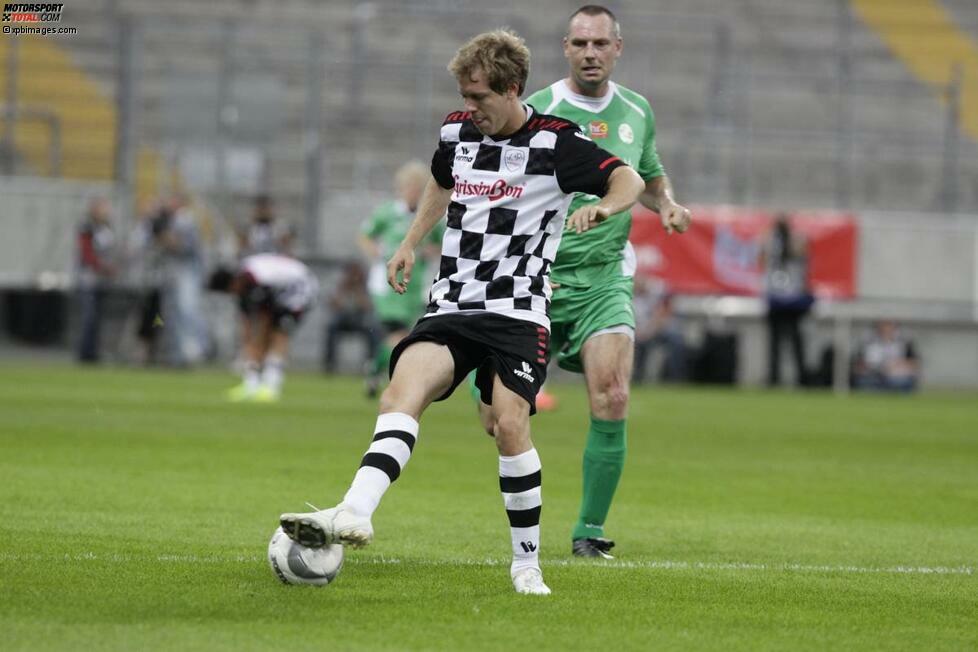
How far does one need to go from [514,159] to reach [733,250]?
20776 millimetres

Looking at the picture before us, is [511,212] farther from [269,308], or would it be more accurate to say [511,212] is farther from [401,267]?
[269,308]

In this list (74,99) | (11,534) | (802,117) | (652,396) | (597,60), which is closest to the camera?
(11,534)

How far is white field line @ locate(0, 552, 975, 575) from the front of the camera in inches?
259

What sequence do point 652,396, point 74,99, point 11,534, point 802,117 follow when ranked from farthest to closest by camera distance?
point 802,117 < point 74,99 < point 652,396 < point 11,534

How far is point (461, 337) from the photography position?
6168 millimetres

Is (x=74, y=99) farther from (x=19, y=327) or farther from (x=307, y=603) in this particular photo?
(x=307, y=603)

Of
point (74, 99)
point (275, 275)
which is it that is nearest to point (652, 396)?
point (275, 275)

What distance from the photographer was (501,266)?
20.5 ft

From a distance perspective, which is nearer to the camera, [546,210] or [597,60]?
[546,210]

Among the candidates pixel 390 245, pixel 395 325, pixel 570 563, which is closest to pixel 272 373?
pixel 395 325

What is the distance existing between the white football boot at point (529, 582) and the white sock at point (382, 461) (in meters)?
0.60

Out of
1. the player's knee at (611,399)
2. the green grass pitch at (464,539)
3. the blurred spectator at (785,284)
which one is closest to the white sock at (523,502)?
the green grass pitch at (464,539)

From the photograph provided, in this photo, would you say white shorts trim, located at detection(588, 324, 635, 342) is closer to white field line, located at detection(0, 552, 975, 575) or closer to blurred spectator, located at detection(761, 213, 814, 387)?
white field line, located at detection(0, 552, 975, 575)

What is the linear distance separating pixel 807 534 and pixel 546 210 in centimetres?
298
